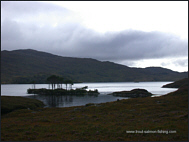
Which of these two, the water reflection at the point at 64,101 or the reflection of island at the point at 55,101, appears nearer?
the water reflection at the point at 64,101

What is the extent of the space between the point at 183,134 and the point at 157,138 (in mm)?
3928

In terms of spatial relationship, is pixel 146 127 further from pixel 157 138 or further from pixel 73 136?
pixel 73 136

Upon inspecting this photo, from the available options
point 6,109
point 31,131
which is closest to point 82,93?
point 6,109

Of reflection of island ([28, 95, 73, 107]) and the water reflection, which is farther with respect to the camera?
reflection of island ([28, 95, 73, 107])

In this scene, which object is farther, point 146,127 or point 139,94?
point 139,94

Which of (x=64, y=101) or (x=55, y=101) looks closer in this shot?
(x=64, y=101)

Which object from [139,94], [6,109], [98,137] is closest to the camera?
[98,137]

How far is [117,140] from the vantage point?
2495 centimetres

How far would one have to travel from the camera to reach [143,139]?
81.5 ft

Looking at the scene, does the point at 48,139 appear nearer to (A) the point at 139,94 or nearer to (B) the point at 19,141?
(B) the point at 19,141

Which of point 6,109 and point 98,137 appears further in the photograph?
point 6,109

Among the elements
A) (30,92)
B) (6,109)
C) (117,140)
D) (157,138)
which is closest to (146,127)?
(157,138)

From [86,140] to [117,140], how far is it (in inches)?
160

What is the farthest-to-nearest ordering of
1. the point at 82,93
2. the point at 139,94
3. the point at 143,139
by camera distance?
the point at 82,93, the point at 139,94, the point at 143,139
